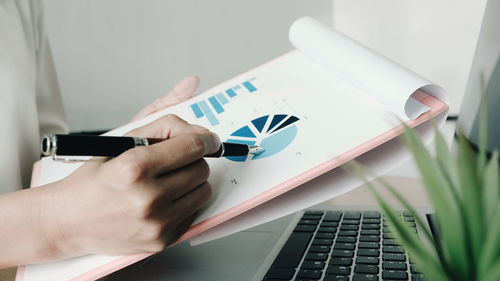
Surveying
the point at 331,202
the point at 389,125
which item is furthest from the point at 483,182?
the point at 331,202

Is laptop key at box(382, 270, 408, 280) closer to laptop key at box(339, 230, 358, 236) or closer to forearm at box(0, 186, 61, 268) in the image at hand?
laptop key at box(339, 230, 358, 236)

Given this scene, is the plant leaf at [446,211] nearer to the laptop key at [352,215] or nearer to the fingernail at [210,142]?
the fingernail at [210,142]

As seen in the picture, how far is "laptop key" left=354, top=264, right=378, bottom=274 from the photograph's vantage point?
0.37m

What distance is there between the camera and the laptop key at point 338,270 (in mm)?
371

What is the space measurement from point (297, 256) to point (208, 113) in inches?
7.9

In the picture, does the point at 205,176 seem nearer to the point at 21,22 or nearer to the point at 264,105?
the point at 264,105

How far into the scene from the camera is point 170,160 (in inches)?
12.9

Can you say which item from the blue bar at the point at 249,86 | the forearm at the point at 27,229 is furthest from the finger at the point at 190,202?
the blue bar at the point at 249,86

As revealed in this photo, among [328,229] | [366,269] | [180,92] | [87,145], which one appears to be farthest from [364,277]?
[180,92]

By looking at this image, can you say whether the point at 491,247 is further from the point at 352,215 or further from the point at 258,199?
the point at 352,215

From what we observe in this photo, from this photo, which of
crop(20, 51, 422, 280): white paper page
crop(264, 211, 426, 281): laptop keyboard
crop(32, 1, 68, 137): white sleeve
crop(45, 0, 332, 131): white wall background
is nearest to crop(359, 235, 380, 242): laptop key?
crop(264, 211, 426, 281): laptop keyboard

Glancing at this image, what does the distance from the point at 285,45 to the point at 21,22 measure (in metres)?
0.62

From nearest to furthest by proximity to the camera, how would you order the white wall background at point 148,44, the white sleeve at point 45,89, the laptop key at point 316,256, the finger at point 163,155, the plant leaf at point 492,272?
the plant leaf at point 492,272 → the finger at point 163,155 → the laptop key at point 316,256 → the white sleeve at point 45,89 → the white wall background at point 148,44

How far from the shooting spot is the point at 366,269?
0.37m
